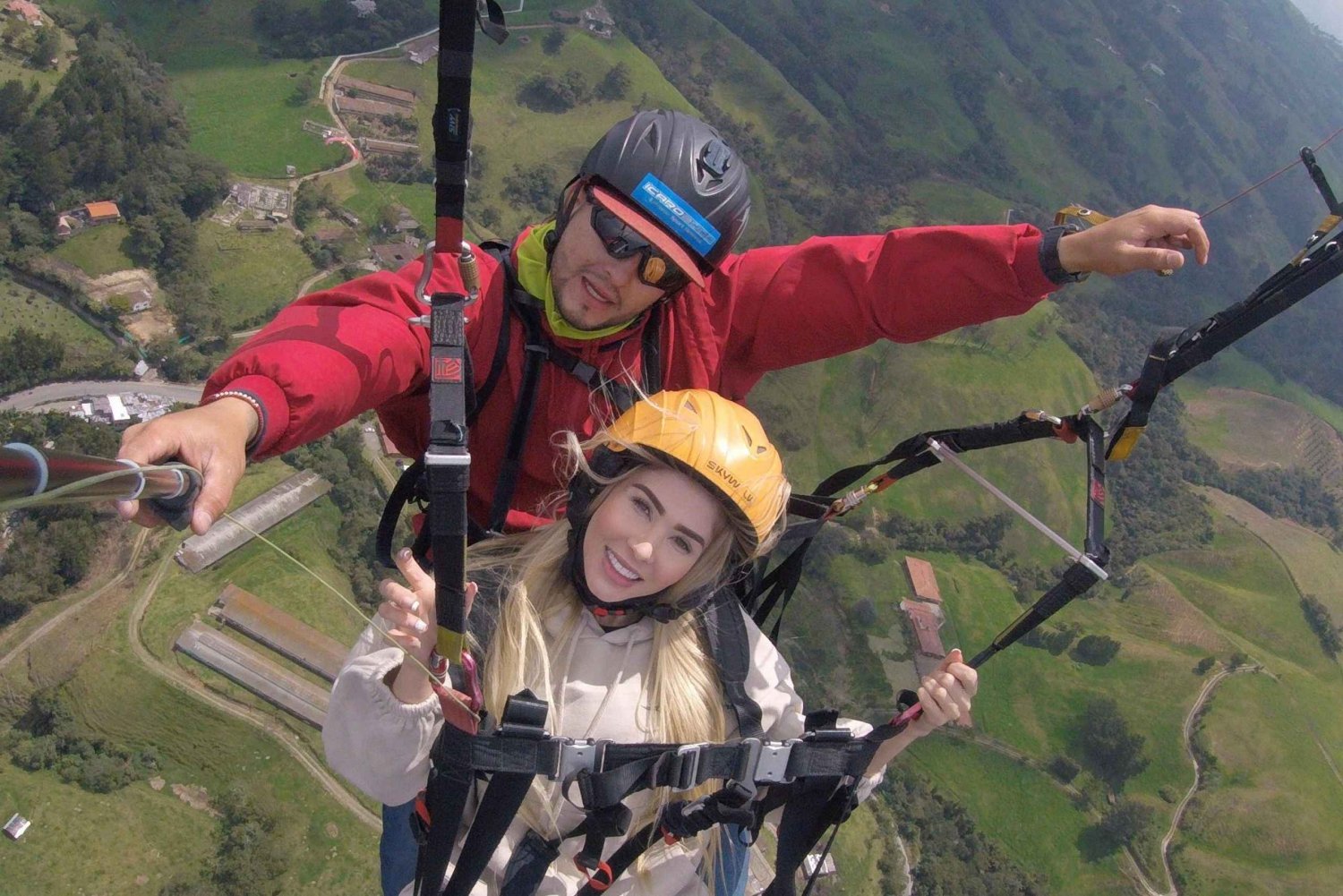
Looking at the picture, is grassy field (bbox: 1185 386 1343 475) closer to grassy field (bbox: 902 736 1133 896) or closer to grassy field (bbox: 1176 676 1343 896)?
grassy field (bbox: 1176 676 1343 896)

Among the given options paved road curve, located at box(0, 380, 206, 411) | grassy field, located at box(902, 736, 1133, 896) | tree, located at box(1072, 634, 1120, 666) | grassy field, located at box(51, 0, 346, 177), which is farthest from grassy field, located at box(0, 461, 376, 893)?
tree, located at box(1072, 634, 1120, 666)

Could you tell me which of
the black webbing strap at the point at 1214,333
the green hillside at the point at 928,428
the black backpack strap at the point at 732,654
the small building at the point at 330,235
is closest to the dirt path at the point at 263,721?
the green hillside at the point at 928,428

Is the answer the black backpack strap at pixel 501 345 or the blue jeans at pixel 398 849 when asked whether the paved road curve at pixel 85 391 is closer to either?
the blue jeans at pixel 398 849

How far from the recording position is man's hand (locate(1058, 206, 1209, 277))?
2.93 meters

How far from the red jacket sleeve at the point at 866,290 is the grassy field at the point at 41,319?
41.7m

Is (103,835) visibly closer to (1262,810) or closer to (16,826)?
(16,826)

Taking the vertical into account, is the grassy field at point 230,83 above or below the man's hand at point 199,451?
below

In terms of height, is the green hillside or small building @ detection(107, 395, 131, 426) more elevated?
the green hillside

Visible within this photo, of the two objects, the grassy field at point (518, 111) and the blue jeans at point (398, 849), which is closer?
the blue jeans at point (398, 849)

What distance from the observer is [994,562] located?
4519 cm

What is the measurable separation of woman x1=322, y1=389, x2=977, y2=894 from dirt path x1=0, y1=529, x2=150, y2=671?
2933cm

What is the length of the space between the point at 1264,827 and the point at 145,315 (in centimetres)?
5606

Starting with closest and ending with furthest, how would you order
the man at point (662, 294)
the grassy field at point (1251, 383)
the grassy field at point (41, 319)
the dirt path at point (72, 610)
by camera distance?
the man at point (662, 294) → the dirt path at point (72, 610) → the grassy field at point (41, 319) → the grassy field at point (1251, 383)

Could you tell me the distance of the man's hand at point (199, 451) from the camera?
1.81 metres
